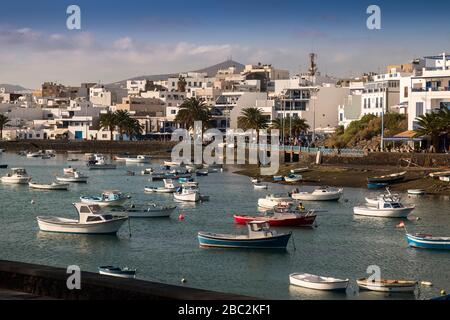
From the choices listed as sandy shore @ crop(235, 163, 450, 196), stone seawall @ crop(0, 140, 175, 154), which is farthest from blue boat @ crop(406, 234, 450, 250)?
stone seawall @ crop(0, 140, 175, 154)

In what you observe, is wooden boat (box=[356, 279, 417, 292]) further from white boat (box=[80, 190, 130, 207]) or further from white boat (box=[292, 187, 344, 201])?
white boat (box=[292, 187, 344, 201])

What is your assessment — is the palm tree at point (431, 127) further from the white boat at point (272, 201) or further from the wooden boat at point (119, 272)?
the wooden boat at point (119, 272)

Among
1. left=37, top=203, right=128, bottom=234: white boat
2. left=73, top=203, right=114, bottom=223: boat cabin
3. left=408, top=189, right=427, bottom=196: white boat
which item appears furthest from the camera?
left=408, top=189, right=427, bottom=196: white boat

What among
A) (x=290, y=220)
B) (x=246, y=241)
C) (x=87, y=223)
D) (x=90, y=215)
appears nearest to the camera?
(x=246, y=241)

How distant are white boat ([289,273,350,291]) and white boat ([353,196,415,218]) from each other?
20.7 m

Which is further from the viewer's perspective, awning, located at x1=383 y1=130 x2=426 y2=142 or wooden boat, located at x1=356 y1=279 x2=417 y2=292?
awning, located at x1=383 y1=130 x2=426 y2=142

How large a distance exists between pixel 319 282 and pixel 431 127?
49136mm

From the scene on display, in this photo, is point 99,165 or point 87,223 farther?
point 99,165

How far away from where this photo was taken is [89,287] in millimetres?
15094

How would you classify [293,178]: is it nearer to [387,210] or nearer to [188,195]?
[188,195]

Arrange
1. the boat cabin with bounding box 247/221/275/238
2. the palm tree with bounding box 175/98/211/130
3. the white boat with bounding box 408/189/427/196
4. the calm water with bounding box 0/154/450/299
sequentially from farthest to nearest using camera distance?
the palm tree with bounding box 175/98/211/130 → the white boat with bounding box 408/189/427/196 → the boat cabin with bounding box 247/221/275/238 → the calm water with bounding box 0/154/450/299

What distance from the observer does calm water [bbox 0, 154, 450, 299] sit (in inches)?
1228

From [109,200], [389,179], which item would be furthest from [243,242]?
[389,179]

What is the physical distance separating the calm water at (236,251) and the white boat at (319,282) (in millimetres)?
277
